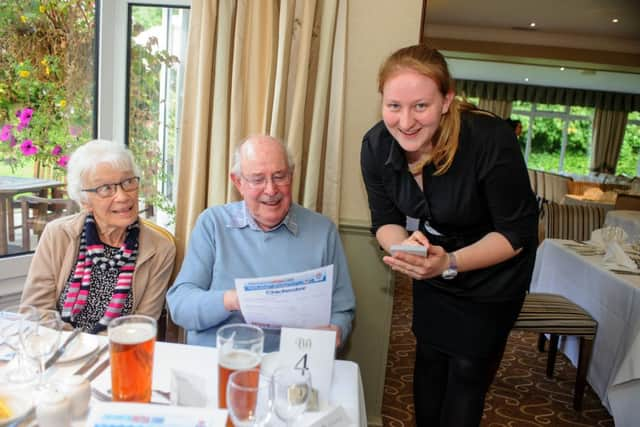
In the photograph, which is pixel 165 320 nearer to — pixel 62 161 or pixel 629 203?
pixel 62 161

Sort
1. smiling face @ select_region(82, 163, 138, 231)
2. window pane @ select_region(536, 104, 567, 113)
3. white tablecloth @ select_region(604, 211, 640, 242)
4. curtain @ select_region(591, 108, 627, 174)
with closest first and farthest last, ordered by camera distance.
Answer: smiling face @ select_region(82, 163, 138, 231)
white tablecloth @ select_region(604, 211, 640, 242)
curtain @ select_region(591, 108, 627, 174)
window pane @ select_region(536, 104, 567, 113)

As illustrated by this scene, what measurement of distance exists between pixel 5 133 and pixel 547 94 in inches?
519

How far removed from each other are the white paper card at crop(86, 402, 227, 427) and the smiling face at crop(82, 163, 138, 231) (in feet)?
3.57

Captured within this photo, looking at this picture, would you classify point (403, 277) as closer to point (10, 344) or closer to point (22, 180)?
point (22, 180)

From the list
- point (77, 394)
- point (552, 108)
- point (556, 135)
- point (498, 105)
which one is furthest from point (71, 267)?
point (556, 135)

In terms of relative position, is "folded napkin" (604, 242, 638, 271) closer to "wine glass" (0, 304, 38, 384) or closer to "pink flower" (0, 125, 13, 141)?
"wine glass" (0, 304, 38, 384)

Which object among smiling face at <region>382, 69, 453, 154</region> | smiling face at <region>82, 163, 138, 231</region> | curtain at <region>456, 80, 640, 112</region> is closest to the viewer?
smiling face at <region>382, 69, 453, 154</region>

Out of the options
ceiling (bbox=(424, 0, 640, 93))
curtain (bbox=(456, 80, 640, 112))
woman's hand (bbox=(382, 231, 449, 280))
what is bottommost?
woman's hand (bbox=(382, 231, 449, 280))

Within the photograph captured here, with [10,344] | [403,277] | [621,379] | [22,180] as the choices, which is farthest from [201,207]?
[403,277]

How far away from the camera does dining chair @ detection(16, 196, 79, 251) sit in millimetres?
2557

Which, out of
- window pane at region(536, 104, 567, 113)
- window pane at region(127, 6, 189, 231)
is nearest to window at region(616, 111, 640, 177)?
window pane at region(536, 104, 567, 113)

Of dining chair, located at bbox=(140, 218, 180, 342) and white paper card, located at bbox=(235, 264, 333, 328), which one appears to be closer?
white paper card, located at bbox=(235, 264, 333, 328)

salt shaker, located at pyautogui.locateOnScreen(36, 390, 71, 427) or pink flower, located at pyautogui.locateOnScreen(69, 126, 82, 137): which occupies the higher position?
pink flower, located at pyautogui.locateOnScreen(69, 126, 82, 137)

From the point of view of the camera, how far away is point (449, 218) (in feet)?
5.56
